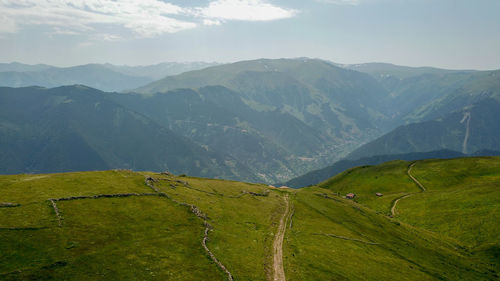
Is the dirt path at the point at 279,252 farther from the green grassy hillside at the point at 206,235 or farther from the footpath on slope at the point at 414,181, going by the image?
the footpath on slope at the point at 414,181

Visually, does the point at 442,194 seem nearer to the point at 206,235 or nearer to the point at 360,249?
the point at 360,249

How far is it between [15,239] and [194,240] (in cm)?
2305

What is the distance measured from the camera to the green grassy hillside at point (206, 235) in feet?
117

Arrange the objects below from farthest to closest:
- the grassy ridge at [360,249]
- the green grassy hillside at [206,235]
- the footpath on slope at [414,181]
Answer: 1. the footpath on slope at [414,181]
2. the grassy ridge at [360,249]
3. the green grassy hillside at [206,235]

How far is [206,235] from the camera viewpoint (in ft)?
155

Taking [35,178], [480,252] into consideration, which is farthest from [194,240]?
[480,252]

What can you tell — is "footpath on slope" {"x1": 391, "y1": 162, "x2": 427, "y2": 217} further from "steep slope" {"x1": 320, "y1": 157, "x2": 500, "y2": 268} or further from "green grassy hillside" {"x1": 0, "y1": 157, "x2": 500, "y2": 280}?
"green grassy hillside" {"x1": 0, "y1": 157, "x2": 500, "y2": 280}

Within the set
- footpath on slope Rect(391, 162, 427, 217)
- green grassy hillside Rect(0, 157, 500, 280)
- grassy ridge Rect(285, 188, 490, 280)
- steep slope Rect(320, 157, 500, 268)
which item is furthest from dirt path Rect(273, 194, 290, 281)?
footpath on slope Rect(391, 162, 427, 217)

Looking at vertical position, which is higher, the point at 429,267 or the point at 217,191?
the point at 217,191

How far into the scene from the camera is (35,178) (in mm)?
56969

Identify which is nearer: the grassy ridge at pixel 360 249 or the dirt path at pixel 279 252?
the dirt path at pixel 279 252

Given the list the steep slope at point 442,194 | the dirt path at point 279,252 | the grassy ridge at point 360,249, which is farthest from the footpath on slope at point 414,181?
the dirt path at point 279,252

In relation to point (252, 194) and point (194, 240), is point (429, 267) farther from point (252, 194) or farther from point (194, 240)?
point (194, 240)

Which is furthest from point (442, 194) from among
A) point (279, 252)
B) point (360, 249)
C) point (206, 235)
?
point (206, 235)
